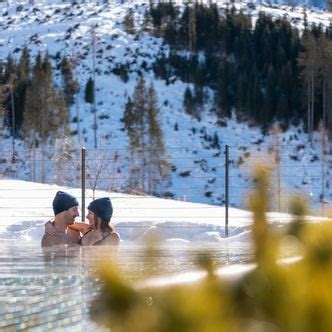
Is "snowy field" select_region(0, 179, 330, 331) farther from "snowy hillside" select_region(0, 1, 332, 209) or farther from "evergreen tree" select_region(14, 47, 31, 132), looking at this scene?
"evergreen tree" select_region(14, 47, 31, 132)

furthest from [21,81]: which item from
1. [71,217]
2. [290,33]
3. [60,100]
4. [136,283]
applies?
[136,283]

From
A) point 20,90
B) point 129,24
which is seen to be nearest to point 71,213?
point 20,90

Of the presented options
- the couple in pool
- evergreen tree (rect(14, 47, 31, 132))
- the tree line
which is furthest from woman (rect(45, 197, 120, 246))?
evergreen tree (rect(14, 47, 31, 132))

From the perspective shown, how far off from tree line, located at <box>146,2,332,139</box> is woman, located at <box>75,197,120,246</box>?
1379 inches

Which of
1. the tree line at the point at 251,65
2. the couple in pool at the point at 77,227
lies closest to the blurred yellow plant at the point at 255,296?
the couple in pool at the point at 77,227

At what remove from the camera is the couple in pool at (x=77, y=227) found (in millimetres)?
5047

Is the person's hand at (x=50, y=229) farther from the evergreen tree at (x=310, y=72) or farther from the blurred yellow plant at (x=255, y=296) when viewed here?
the evergreen tree at (x=310, y=72)

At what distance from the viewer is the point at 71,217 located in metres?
5.46

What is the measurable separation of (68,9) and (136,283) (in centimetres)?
6087

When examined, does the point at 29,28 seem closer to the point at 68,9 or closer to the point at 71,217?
the point at 68,9

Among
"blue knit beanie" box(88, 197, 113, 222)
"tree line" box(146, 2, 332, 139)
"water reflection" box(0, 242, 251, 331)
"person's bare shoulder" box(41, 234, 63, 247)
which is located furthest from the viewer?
"tree line" box(146, 2, 332, 139)

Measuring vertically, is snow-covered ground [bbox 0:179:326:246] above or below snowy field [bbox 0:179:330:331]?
below

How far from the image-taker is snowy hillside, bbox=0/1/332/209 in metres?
35.6

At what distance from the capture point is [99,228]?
17.0 feet
